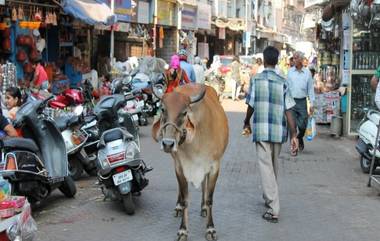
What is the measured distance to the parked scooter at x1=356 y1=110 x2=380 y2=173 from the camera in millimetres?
9477

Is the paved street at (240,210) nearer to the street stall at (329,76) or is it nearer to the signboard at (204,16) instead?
the street stall at (329,76)

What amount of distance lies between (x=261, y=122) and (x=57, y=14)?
9546 mm

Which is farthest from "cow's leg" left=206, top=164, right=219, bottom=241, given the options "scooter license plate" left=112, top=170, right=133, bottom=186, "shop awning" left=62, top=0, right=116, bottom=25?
"shop awning" left=62, top=0, right=116, bottom=25

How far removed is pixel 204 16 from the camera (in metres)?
33.4

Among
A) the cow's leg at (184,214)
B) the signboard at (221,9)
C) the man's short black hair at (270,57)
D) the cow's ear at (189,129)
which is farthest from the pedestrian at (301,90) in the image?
the signboard at (221,9)

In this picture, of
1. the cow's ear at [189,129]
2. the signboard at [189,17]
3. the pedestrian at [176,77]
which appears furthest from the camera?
the signboard at [189,17]

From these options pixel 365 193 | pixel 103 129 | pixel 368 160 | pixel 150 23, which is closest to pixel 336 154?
pixel 368 160

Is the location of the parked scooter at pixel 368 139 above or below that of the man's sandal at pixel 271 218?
above

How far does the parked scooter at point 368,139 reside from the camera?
9477mm

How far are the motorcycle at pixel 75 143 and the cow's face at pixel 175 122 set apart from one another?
10.1ft

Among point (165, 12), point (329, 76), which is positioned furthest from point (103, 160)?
point (165, 12)

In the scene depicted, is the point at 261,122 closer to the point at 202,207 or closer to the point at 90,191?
the point at 202,207

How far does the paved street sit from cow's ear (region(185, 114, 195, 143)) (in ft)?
3.87

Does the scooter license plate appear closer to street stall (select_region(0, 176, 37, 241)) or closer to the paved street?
the paved street
